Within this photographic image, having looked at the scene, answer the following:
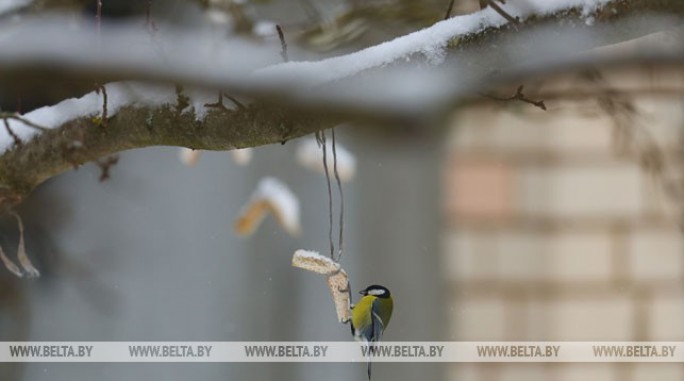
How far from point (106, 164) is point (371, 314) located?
0.26m

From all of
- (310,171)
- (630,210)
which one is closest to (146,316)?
(310,171)

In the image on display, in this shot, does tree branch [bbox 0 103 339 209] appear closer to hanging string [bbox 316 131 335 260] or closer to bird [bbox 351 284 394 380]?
hanging string [bbox 316 131 335 260]

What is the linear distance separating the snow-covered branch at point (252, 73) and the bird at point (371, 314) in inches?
5.8

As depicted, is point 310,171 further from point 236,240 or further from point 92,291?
point 92,291

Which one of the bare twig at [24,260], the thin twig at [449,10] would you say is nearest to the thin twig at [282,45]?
the thin twig at [449,10]

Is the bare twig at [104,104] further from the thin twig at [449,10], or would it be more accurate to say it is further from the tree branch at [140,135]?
the thin twig at [449,10]

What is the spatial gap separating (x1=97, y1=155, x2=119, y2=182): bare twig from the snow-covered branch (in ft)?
0.09

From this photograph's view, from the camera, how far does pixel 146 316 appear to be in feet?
2.44

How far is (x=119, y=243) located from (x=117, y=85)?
0.51 feet

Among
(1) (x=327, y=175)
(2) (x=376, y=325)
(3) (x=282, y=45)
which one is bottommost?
(2) (x=376, y=325)

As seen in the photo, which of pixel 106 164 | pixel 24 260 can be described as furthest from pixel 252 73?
pixel 24 260

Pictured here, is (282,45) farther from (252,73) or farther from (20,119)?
(20,119)

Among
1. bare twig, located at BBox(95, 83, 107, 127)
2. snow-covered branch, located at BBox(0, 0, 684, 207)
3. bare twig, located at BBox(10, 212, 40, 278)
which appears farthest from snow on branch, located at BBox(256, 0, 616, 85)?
bare twig, located at BBox(10, 212, 40, 278)

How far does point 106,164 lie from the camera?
0.74m
